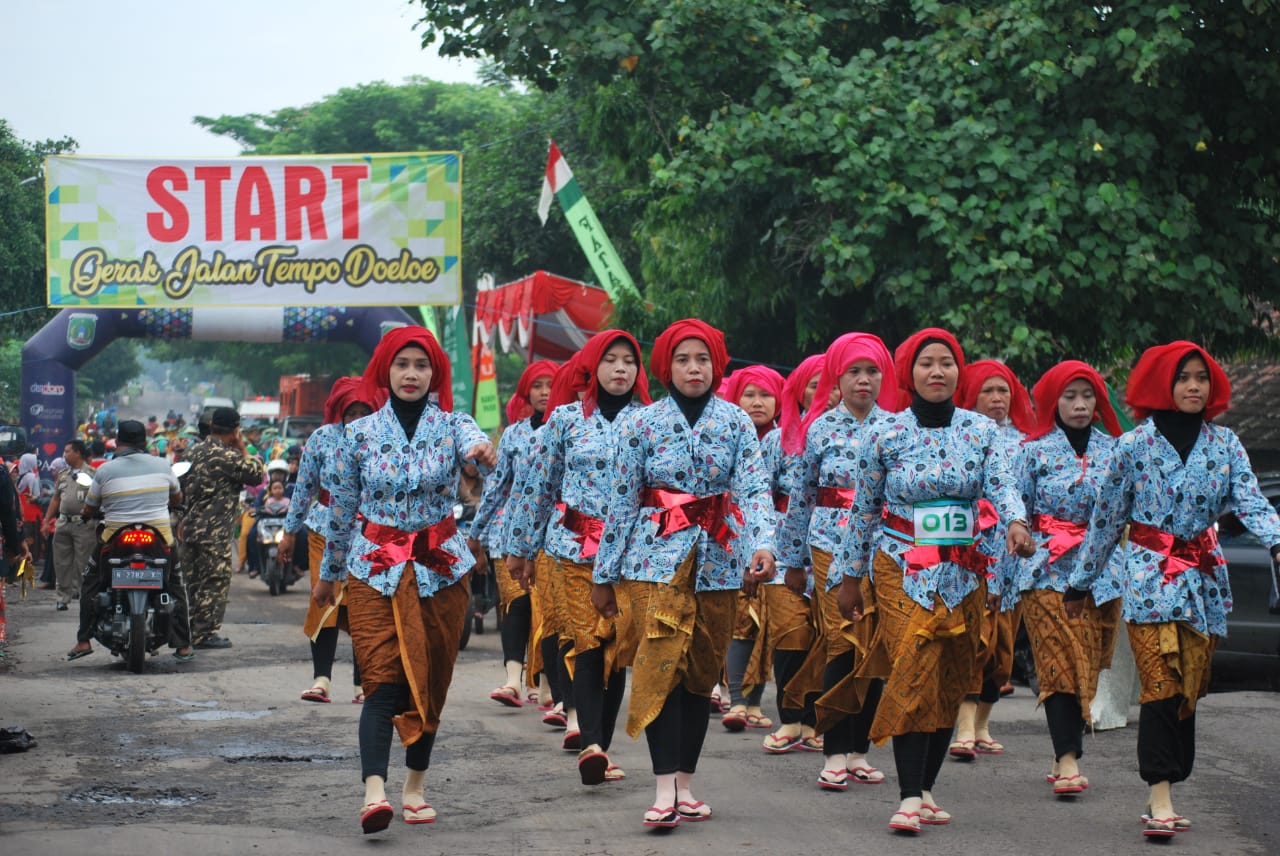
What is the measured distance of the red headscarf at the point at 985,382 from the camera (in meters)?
9.02

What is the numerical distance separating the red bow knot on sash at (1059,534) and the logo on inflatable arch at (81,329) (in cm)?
2066

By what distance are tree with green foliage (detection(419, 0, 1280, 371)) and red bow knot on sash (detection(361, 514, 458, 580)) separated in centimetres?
862

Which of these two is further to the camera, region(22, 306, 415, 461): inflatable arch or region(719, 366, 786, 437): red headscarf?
region(22, 306, 415, 461): inflatable arch

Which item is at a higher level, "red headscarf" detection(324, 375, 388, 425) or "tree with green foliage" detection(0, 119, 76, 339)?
"tree with green foliage" detection(0, 119, 76, 339)

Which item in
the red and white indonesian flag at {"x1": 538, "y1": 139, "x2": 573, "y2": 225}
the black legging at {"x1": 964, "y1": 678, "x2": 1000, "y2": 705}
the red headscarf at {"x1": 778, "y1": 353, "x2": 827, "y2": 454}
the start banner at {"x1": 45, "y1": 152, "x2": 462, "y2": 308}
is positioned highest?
the red and white indonesian flag at {"x1": 538, "y1": 139, "x2": 573, "y2": 225}

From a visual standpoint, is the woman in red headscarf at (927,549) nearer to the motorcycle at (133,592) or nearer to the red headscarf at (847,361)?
the red headscarf at (847,361)

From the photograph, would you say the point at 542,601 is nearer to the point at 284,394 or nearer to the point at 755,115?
the point at 755,115

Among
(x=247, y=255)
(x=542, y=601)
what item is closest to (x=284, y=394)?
(x=247, y=255)

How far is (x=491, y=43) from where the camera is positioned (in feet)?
57.8

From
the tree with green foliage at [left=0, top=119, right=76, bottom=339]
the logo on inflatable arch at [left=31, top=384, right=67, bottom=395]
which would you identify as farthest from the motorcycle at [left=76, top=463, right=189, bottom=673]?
the tree with green foliage at [left=0, top=119, right=76, bottom=339]

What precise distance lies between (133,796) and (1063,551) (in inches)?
174

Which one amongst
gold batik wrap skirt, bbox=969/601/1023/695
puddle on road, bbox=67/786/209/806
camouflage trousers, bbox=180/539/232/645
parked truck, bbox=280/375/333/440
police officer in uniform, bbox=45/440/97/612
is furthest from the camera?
parked truck, bbox=280/375/333/440

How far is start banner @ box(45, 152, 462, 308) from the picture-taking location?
777 inches

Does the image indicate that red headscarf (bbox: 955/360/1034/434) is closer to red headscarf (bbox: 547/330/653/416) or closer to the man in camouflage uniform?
red headscarf (bbox: 547/330/653/416)
